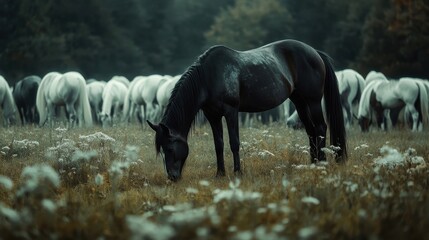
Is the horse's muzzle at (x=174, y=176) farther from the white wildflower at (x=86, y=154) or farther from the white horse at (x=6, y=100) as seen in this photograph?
the white horse at (x=6, y=100)

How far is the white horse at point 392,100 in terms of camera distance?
1730cm

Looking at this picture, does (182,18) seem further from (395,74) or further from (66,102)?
(66,102)

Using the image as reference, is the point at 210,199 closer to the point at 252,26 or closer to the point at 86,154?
the point at 86,154

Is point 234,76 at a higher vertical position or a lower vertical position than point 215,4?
lower

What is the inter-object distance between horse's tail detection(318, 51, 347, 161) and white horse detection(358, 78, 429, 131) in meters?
8.03

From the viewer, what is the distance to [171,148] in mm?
7984

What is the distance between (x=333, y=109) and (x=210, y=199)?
14.8 feet

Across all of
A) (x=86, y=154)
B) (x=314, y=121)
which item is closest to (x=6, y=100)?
(x=314, y=121)

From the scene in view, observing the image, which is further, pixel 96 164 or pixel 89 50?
pixel 89 50

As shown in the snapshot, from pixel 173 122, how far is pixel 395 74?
2808cm

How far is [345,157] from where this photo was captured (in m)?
9.23

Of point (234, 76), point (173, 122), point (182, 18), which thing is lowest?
point (173, 122)

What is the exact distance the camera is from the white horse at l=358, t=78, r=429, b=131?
17297 millimetres

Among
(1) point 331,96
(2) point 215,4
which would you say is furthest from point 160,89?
(2) point 215,4
